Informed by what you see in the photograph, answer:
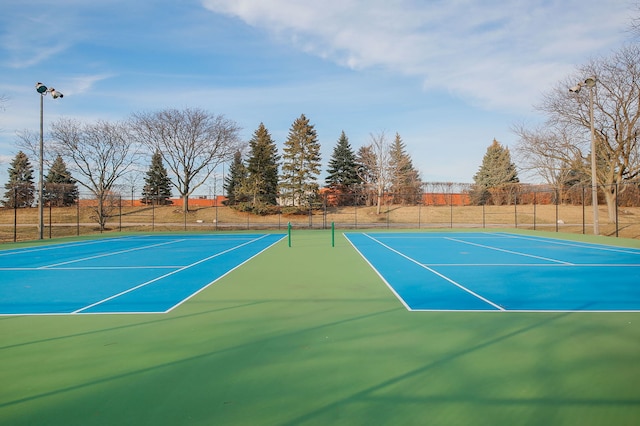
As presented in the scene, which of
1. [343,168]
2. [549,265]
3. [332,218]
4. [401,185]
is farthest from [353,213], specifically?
[549,265]

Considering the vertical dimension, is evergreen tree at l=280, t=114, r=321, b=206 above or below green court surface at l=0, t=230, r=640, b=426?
above

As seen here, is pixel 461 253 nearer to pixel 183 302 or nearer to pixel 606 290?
pixel 606 290

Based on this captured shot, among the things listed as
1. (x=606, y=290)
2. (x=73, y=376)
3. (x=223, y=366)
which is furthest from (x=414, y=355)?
(x=606, y=290)

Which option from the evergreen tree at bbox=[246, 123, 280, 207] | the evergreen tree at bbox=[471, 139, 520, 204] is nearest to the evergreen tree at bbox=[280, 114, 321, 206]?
the evergreen tree at bbox=[246, 123, 280, 207]

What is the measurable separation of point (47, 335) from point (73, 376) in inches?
62.6

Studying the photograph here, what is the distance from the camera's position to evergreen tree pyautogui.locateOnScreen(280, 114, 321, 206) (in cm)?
4308

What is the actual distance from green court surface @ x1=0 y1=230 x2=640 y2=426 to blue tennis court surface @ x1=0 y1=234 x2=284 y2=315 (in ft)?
2.36

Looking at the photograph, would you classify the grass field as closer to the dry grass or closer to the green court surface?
the dry grass

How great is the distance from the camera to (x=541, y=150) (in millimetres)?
27672

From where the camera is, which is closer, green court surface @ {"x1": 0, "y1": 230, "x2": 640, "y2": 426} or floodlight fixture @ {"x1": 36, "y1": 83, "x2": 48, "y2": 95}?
green court surface @ {"x1": 0, "y1": 230, "x2": 640, "y2": 426}

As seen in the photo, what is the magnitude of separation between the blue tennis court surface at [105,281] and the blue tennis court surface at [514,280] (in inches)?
158

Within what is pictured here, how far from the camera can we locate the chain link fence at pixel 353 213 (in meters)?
31.8

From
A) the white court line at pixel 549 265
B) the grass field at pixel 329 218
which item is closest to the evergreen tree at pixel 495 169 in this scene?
the grass field at pixel 329 218

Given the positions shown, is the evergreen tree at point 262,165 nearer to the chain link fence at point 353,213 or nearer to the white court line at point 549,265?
the chain link fence at point 353,213
